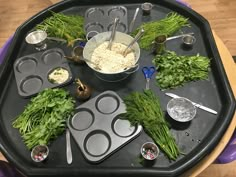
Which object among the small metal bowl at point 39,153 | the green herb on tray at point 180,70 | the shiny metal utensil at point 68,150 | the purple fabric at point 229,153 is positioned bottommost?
the purple fabric at point 229,153

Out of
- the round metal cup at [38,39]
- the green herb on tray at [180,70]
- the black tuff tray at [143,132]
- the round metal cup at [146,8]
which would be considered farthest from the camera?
the round metal cup at [146,8]

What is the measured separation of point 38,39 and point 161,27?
3.13ft

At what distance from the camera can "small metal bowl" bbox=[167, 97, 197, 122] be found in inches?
59.2

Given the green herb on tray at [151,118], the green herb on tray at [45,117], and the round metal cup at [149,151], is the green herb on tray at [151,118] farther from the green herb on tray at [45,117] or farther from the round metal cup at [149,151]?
the green herb on tray at [45,117]

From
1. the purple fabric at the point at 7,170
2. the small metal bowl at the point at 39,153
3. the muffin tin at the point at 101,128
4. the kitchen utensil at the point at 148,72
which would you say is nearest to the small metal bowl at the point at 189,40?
the kitchen utensil at the point at 148,72

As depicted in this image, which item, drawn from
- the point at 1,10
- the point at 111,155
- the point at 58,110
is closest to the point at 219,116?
the point at 111,155

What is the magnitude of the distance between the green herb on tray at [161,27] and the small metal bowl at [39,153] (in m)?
0.99

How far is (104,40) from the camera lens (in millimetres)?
1840

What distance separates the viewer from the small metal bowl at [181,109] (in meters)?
1.50

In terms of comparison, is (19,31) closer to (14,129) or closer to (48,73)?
(48,73)

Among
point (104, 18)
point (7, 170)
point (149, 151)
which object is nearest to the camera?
point (149, 151)

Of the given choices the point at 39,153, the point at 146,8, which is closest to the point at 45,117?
the point at 39,153

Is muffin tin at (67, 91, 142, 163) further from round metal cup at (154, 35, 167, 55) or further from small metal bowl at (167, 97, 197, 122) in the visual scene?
round metal cup at (154, 35, 167, 55)

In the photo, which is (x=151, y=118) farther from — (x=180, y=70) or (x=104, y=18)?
(x=104, y=18)
